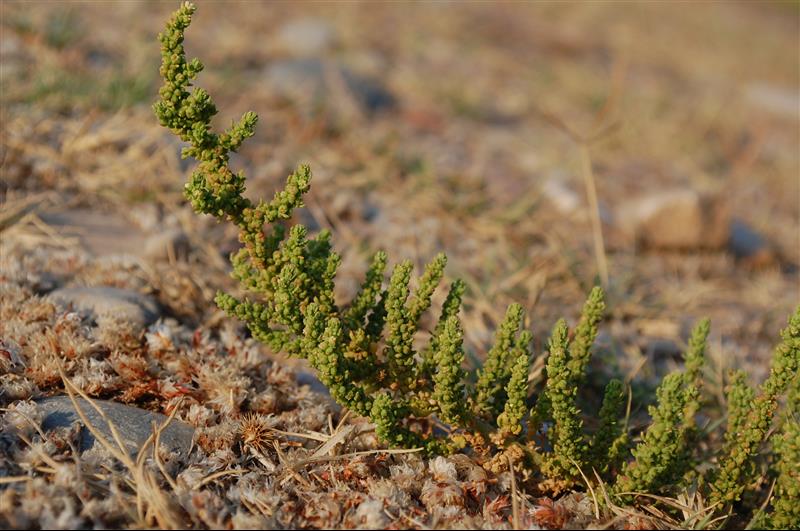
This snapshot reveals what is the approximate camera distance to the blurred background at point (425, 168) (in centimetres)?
438

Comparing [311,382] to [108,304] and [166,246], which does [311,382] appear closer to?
[108,304]

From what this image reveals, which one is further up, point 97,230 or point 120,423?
point 97,230

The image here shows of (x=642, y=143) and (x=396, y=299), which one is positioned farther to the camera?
(x=642, y=143)

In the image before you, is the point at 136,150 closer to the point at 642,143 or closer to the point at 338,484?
the point at 338,484

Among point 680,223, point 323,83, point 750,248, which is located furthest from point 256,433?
point 323,83

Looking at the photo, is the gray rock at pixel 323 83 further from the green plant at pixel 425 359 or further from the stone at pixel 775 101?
the stone at pixel 775 101

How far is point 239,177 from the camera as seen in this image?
252 cm

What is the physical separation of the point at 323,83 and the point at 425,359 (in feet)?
18.8

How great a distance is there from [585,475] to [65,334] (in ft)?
7.06

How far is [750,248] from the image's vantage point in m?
6.25

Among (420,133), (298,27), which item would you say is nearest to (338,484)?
(420,133)

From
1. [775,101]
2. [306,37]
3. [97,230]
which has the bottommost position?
[775,101]

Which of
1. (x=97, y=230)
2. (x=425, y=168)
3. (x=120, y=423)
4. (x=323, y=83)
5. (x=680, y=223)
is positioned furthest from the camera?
(x=323, y=83)

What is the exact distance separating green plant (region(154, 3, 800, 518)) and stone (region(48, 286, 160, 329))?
807mm
